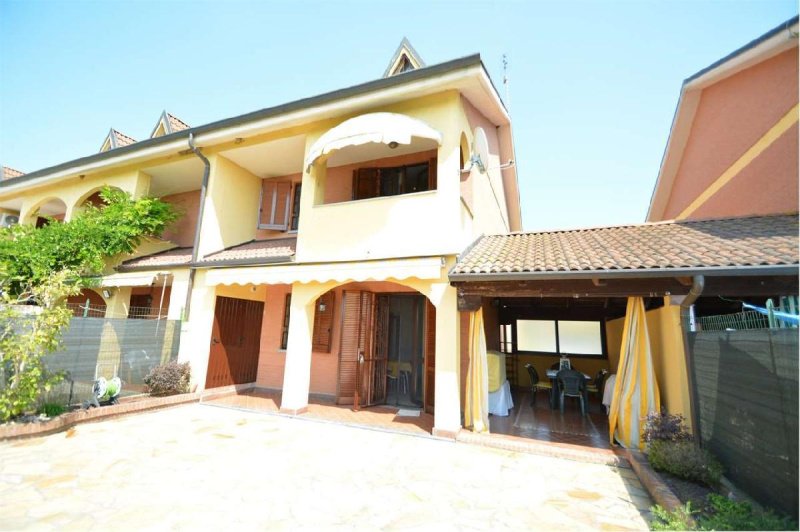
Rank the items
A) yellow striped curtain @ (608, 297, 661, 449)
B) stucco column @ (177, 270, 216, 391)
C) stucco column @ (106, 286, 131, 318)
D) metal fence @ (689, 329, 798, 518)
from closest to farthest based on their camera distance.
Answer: metal fence @ (689, 329, 798, 518)
yellow striped curtain @ (608, 297, 661, 449)
stucco column @ (177, 270, 216, 391)
stucco column @ (106, 286, 131, 318)

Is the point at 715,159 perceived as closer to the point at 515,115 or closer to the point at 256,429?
the point at 515,115

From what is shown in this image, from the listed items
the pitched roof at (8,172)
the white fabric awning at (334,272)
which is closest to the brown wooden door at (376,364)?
the white fabric awning at (334,272)


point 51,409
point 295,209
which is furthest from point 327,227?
point 51,409

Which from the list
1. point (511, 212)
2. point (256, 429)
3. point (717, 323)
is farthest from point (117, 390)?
point (511, 212)

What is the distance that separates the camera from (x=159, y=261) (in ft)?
54.4

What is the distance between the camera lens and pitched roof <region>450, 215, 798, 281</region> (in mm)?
8305

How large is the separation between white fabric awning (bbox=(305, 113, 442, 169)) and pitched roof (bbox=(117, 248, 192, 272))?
9.37 metres

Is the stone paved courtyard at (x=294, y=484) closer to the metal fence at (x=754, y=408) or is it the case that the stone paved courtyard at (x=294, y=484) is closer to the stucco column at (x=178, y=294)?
the metal fence at (x=754, y=408)

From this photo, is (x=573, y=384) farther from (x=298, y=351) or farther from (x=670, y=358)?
(x=298, y=351)

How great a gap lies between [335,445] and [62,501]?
5.58 m

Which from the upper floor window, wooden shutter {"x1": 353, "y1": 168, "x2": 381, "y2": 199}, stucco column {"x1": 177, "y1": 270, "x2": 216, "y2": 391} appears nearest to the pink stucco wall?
wooden shutter {"x1": 353, "y1": 168, "x2": 381, "y2": 199}

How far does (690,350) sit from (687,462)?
2725 millimetres

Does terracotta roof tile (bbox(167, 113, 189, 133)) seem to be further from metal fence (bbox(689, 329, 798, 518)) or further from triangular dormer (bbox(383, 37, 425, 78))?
metal fence (bbox(689, 329, 798, 518))

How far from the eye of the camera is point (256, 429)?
36.0 ft
